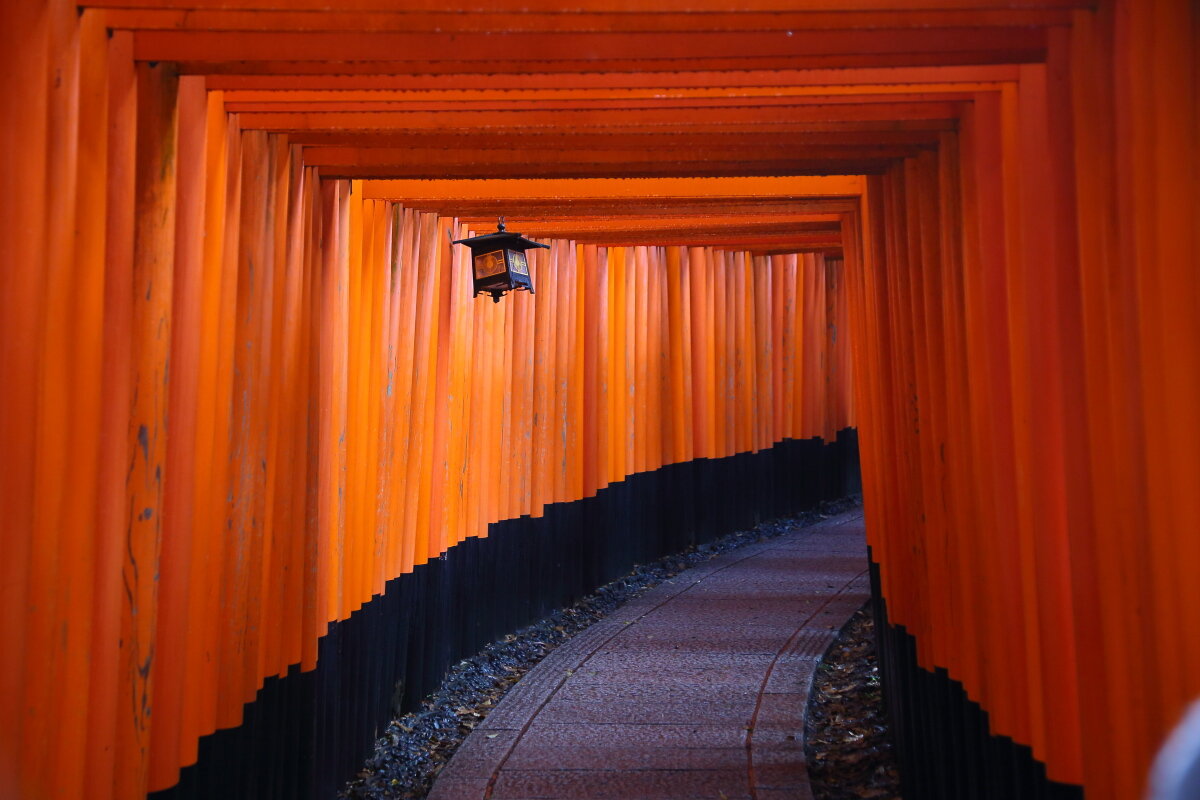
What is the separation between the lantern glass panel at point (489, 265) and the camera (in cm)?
614

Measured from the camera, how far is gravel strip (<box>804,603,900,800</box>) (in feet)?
16.8

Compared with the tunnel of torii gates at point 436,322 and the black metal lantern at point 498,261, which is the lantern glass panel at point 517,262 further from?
the tunnel of torii gates at point 436,322

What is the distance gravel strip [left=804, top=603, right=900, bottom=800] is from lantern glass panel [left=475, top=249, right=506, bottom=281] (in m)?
2.97

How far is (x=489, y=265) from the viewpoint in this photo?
619 centimetres

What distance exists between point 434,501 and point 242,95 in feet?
11.1

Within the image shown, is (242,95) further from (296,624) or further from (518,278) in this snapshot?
(518,278)

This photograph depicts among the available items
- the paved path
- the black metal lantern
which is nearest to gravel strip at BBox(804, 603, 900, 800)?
the paved path

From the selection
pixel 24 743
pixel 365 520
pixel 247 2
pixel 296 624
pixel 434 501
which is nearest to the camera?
pixel 24 743

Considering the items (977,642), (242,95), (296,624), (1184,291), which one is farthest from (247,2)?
(977,642)

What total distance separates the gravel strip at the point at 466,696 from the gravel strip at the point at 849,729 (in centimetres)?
186

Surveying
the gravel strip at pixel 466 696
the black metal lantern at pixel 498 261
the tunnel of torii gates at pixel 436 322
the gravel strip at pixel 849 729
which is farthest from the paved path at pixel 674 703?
the black metal lantern at pixel 498 261

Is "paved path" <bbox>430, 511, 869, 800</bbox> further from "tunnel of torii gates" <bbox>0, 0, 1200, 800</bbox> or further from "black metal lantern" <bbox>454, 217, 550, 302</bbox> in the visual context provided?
"black metal lantern" <bbox>454, 217, 550, 302</bbox>

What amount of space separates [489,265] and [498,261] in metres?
0.07

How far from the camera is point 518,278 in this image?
6.21 m
